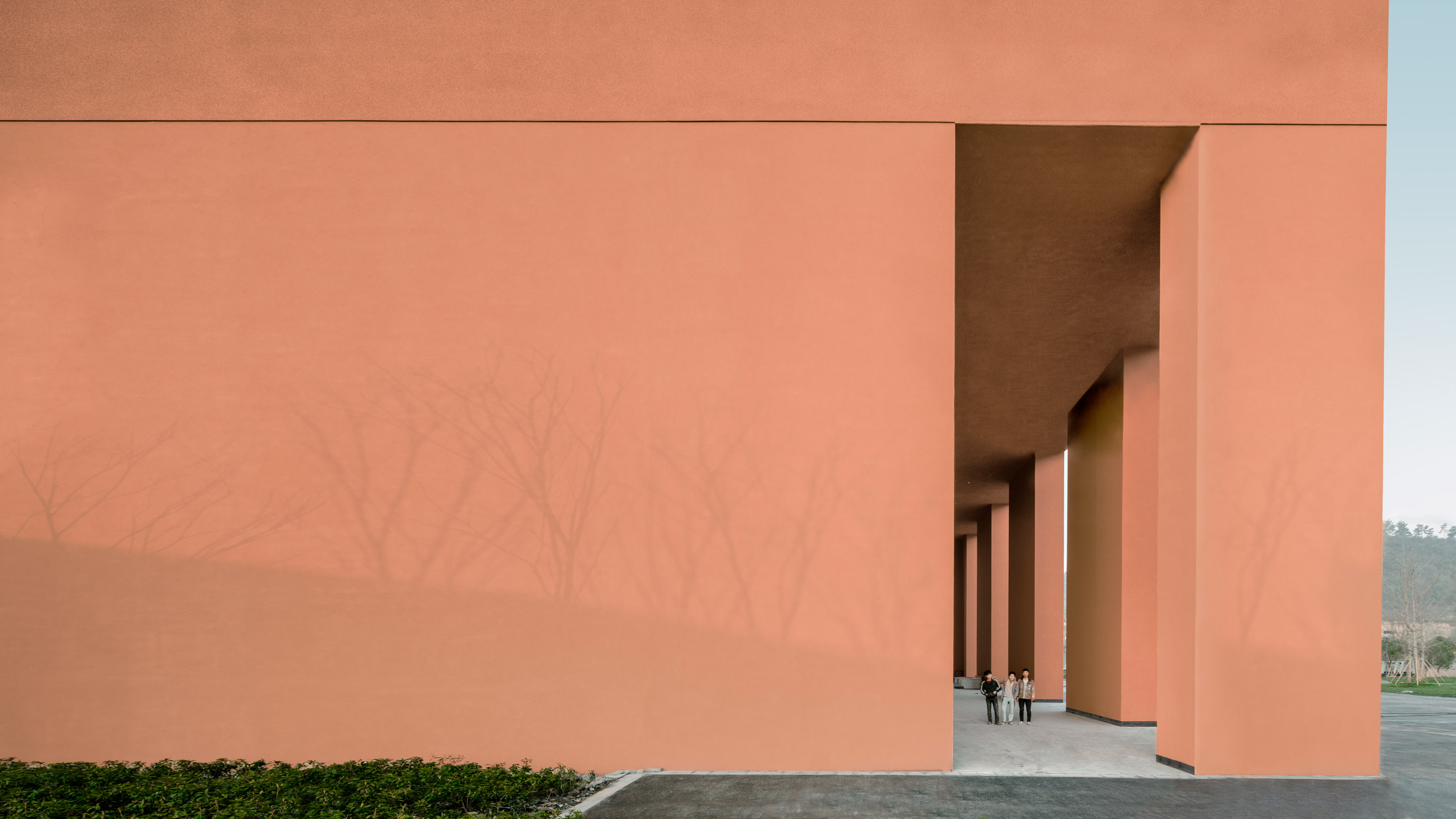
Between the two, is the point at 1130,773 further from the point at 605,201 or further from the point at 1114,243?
the point at 605,201

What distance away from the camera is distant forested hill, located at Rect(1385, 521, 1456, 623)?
60.4m

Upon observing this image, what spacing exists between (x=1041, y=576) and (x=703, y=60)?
525 inches

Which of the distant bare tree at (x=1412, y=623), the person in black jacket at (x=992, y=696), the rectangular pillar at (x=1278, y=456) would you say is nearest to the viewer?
the rectangular pillar at (x=1278, y=456)

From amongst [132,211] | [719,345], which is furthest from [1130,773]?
[132,211]

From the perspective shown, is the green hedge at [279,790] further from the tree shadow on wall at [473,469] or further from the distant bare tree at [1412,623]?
the distant bare tree at [1412,623]

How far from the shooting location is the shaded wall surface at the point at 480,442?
8.15m

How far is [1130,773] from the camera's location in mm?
8086

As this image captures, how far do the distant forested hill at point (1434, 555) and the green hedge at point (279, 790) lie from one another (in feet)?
186

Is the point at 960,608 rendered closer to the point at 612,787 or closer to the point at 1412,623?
the point at 1412,623

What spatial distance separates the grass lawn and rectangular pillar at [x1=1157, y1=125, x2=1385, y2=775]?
20318 millimetres

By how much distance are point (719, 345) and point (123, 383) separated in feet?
18.3

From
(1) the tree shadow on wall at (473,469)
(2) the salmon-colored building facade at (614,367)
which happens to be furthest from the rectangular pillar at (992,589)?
(1) the tree shadow on wall at (473,469)

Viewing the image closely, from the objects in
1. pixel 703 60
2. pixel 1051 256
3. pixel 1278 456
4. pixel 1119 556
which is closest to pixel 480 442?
pixel 703 60

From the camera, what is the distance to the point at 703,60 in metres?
8.56
